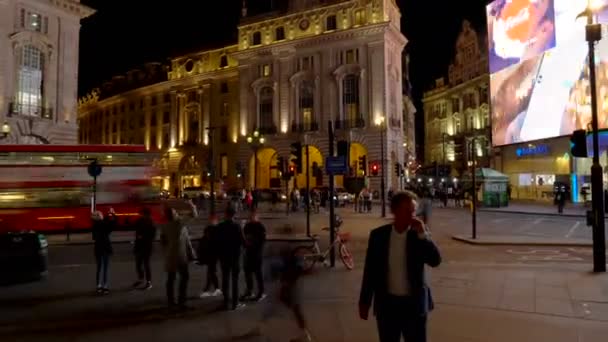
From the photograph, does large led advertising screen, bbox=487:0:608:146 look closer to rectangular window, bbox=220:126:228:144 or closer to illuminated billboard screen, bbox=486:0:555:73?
illuminated billboard screen, bbox=486:0:555:73

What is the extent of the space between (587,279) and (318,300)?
234 inches

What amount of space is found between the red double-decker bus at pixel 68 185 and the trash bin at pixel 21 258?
1079 centimetres

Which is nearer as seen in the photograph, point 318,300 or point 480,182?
point 318,300

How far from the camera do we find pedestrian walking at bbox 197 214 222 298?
875 cm

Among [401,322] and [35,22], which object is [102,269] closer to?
[401,322]

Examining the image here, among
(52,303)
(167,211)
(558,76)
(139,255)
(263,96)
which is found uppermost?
(263,96)

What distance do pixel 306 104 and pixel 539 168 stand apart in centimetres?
2718

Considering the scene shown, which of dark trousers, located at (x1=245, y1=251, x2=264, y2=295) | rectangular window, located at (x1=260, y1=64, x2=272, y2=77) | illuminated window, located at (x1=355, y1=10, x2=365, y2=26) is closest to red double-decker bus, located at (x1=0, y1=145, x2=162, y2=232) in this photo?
dark trousers, located at (x1=245, y1=251, x2=264, y2=295)

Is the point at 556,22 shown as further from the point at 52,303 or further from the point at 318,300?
the point at 52,303

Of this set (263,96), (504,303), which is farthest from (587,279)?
(263,96)

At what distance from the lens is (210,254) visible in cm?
891

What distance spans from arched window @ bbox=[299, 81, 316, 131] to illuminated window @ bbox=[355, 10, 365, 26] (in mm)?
9042

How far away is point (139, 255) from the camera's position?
10859 mm

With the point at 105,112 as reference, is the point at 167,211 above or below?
below
